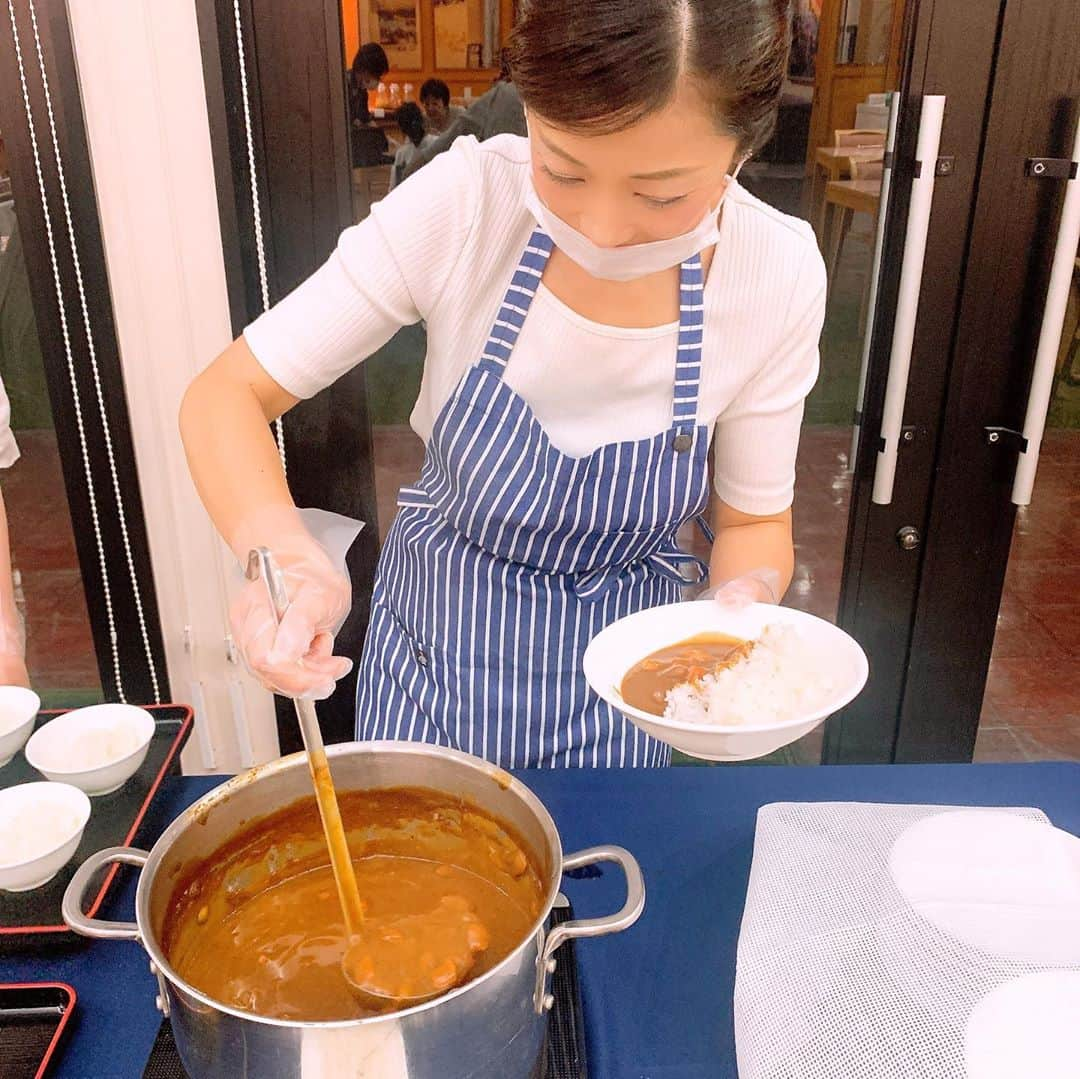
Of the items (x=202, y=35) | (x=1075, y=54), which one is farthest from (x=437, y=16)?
(x=1075, y=54)

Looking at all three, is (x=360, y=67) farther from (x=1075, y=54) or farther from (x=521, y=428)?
(x=1075, y=54)

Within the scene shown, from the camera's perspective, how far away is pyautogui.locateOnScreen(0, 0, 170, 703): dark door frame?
1927 millimetres

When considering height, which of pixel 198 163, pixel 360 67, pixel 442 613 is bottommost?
pixel 442 613

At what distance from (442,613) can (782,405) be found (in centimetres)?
60

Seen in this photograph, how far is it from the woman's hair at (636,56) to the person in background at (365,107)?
110 cm

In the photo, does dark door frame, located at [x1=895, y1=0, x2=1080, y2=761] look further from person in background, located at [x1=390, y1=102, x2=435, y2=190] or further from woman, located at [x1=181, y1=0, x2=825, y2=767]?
person in background, located at [x1=390, y1=102, x2=435, y2=190]

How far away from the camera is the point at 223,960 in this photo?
94 cm

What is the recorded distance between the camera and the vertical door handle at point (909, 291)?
77.4 inches

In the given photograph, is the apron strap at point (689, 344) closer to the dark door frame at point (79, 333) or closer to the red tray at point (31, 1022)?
the red tray at point (31, 1022)

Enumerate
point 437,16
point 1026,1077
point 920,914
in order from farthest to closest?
1. point 437,16
2. point 920,914
3. point 1026,1077

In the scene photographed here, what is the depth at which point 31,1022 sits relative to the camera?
0.94 metres

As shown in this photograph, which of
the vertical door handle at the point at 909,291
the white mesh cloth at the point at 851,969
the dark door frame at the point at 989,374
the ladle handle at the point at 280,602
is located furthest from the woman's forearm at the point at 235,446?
the dark door frame at the point at 989,374

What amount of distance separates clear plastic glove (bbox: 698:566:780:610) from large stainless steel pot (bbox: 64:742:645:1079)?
497mm

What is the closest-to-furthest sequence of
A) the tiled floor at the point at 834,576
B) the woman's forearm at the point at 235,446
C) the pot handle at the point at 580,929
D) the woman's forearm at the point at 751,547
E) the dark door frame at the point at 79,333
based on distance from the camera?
the pot handle at the point at 580,929 → the woman's forearm at the point at 235,446 → the woman's forearm at the point at 751,547 → the dark door frame at the point at 79,333 → the tiled floor at the point at 834,576
